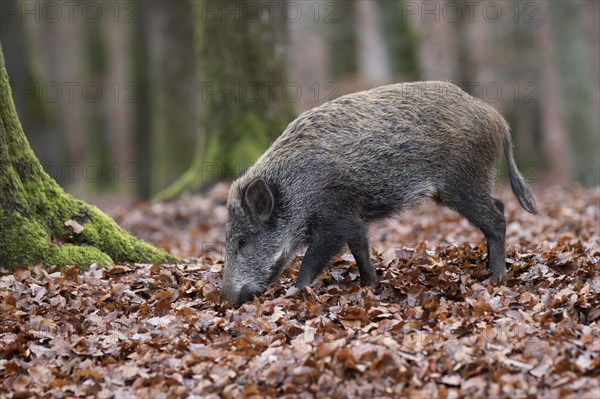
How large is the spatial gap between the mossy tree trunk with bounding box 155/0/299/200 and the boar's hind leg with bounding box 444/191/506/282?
23.0 feet

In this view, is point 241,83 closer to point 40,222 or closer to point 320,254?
point 40,222

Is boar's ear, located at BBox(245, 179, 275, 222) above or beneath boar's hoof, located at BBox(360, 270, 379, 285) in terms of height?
above

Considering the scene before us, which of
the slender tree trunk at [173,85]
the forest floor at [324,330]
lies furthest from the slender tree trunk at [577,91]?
the forest floor at [324,330]

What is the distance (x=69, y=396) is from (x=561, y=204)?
9088 mm

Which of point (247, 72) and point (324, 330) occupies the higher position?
point (247, 72)

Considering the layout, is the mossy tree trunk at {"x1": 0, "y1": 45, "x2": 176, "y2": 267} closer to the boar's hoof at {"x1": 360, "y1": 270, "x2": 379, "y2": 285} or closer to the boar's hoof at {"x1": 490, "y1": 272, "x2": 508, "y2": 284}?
the boar's hoof at {"x1": 360, "y1": 270, "x2": 379, "y2": 285}

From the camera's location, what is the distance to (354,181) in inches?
266

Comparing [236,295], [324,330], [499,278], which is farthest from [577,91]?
[324,330]

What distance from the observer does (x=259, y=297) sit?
6711 millimetres

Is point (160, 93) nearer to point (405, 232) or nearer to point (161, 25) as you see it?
point (161, 25)

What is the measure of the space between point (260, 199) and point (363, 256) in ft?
3.49

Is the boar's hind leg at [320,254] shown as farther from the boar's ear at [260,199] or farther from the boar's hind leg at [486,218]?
the boar's hind leg at [486,218]

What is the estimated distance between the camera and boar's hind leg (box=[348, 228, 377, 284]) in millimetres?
6812

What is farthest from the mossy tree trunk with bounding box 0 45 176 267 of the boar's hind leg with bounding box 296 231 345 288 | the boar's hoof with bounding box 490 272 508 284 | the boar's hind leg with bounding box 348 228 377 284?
the boar's hoof with bounding box 490 272 508 284
